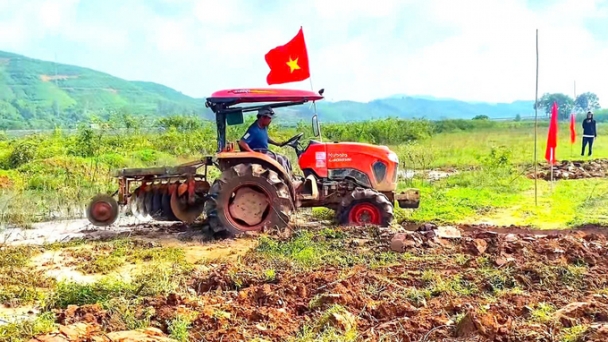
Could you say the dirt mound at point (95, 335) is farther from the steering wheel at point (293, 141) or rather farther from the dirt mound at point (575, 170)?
the dirt mound at point (575, 170)

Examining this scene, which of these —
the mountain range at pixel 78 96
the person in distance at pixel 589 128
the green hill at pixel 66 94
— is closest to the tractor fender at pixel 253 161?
the person in distance at pixel 589 128

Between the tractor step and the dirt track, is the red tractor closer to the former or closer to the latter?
the tractor step

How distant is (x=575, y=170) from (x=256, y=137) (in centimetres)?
1028

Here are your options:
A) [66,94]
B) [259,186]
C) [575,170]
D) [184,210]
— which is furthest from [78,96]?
[259,186]

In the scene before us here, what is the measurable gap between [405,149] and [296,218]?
27.0 feet

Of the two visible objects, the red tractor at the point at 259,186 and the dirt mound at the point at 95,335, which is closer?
the dirt mound at the point at 95,335

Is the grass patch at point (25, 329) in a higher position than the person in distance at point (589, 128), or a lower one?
lower

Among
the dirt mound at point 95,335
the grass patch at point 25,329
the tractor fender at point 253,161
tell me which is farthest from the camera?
the tractor fender at point 253,161

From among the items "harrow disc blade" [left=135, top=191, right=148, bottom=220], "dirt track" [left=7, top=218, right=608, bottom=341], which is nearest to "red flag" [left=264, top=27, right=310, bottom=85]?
"harrow disc blade" [left=135, top=191, right=148, bottom=220]

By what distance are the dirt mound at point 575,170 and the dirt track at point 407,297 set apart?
8437 millimetres

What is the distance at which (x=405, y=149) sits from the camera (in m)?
17.6

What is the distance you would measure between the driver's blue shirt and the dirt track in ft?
6.75

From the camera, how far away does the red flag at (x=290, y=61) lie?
9.04 meters

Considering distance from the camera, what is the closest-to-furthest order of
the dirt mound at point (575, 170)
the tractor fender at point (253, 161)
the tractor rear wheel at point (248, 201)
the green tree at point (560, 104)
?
the tractor rear wheel at point (248, 201) → the tractor fender at point (253, 161) → the dirt mound at point (575, 170) → the green tree at point (560, 104)
